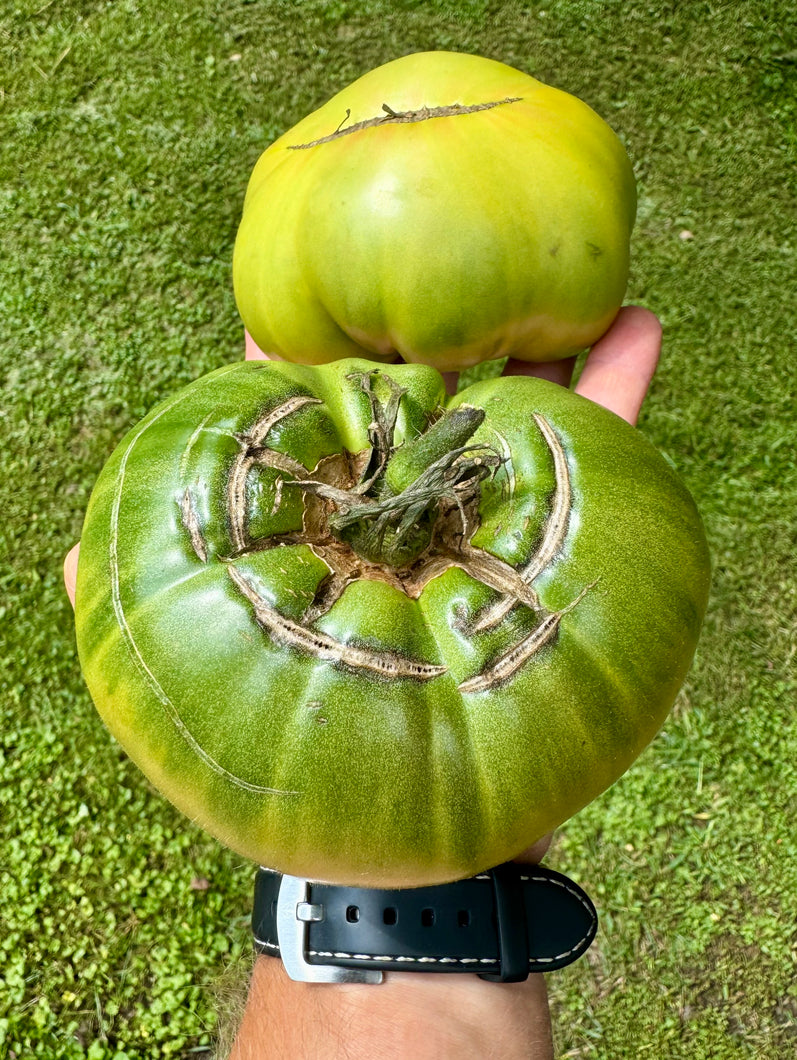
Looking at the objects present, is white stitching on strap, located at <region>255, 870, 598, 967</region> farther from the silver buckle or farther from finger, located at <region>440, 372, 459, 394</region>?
finger, located at <region>440, 372, 459, 394</region>

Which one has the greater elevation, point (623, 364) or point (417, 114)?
point (417, 114)

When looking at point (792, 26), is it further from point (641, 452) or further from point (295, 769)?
point (295, 769)

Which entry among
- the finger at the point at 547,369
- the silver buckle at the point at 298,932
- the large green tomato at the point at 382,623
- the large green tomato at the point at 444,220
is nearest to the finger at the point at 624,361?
the finger at the point at 547,369

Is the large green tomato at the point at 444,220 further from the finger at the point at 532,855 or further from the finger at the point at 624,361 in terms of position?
the finger at the point at 532,855

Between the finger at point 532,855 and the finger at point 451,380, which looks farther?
the finger at point 451,380

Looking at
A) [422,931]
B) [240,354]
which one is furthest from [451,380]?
[422,931]

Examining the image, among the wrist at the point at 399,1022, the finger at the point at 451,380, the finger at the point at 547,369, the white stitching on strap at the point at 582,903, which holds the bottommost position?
the wrist at the point at 399,1022

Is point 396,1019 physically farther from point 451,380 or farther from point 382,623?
point 451,380
